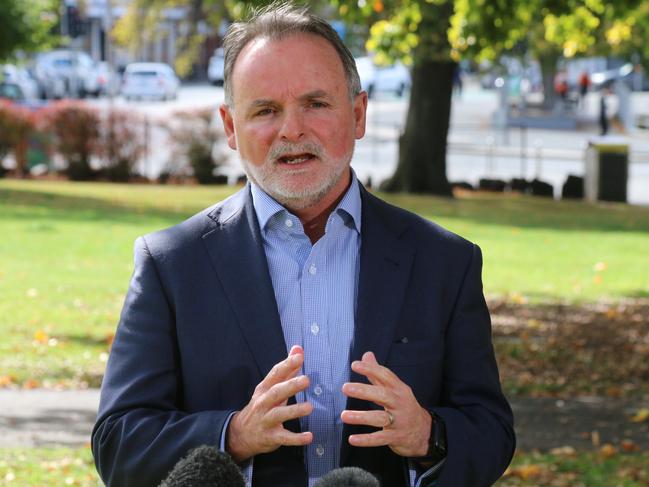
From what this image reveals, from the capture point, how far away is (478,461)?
288cm

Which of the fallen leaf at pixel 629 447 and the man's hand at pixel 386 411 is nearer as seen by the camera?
the man's hand at pixel 386 411

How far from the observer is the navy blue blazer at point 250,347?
279 centimetres

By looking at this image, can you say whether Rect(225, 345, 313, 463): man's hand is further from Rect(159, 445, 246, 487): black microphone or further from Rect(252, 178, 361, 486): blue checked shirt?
Rect(159, 445, 246, 487): black microphone

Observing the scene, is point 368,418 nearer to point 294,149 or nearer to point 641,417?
point 294,149

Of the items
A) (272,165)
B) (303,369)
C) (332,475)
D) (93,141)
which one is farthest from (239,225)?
(93,141)

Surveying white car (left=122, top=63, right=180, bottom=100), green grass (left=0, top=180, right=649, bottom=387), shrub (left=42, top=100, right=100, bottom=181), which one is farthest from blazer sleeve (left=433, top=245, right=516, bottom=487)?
white car (left=122, top=63, right=180, bottom=100)

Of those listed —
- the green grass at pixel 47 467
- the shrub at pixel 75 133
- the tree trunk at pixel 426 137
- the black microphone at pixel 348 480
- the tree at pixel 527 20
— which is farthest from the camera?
the shrub at pixel 75 133

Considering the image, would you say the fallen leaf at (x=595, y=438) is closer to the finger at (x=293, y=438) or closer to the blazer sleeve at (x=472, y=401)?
the blazer sleeve at (x=472, y=401)

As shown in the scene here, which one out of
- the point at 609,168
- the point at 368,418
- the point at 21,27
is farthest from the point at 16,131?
the point at 368,418

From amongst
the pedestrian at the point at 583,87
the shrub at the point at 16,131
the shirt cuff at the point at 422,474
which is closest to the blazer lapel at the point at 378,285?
the shirt cuff at the point at 422,474

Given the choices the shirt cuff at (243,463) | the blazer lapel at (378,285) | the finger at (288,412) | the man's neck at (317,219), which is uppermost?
the man's neck at (317,219)

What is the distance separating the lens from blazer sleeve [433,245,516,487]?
112 inches

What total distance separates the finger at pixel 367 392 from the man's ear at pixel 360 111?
2.31 feet

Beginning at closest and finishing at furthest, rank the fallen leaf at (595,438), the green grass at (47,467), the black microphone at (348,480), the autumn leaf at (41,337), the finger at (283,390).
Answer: the black microphone at (348,480) → the finger at (283,390) → the green grass at (47,467) → the fallen leaf at (595,438) → the autumn leaf at (41,337)
